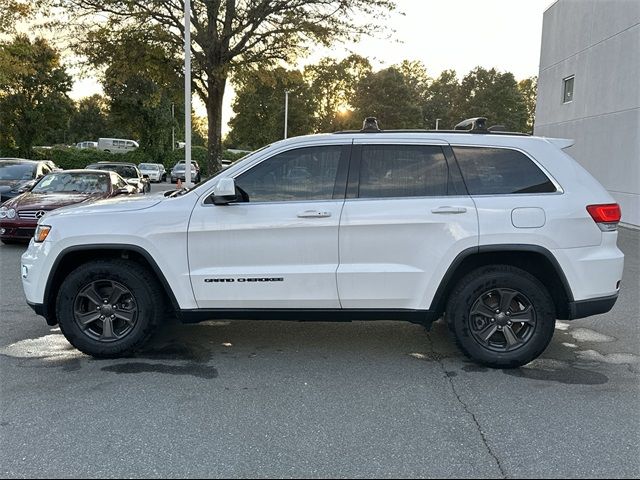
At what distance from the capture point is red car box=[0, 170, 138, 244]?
9242 mm

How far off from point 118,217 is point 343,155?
6.15ft

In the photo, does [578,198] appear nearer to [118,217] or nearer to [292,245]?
[292,245]

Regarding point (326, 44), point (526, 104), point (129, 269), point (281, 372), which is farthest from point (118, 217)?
point (526, 104)

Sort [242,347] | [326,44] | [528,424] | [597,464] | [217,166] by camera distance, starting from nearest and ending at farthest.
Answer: [597,464] → [528,424] → [242,347] → [326,44] → [217,166]

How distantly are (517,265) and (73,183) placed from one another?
920 centimetres

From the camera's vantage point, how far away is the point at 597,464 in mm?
2914

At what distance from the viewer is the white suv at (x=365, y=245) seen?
4090 millimetres

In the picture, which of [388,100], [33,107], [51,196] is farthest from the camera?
[388,100]

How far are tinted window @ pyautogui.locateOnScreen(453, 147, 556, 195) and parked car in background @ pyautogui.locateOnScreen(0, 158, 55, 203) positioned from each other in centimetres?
1182

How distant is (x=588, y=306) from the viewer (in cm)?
413

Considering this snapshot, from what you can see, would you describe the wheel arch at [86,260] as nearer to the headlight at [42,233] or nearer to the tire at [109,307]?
the tire at [109,307]

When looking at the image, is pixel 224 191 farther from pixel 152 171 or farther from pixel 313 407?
pixel 152 171

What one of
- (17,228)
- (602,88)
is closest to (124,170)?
(17,228)

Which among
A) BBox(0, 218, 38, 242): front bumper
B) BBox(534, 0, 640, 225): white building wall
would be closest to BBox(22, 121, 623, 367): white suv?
BBox(0, 218, 38, 242): front bumper
